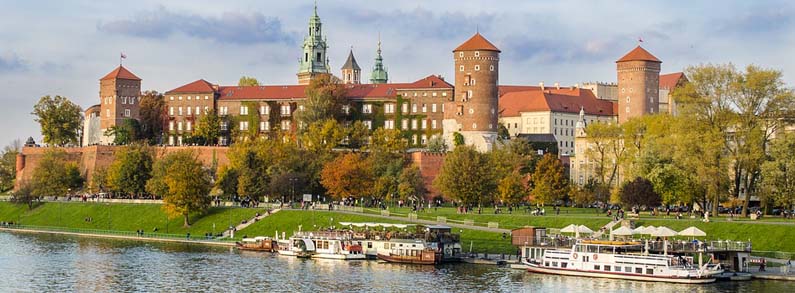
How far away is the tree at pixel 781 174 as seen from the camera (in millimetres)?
88312

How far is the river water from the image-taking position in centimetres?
6850

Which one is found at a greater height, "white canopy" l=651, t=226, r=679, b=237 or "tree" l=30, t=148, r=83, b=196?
"tree" l=30, t=148, r=83, b=196

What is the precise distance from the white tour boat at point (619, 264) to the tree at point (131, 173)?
5984 cm

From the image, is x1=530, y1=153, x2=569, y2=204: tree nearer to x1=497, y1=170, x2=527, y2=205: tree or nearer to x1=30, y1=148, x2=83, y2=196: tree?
x1=497, y1=170, x2=527, y2=205: tree

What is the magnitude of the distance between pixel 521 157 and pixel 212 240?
3465 cm

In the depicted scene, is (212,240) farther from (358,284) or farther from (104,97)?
(104,97)

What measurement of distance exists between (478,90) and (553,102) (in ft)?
115

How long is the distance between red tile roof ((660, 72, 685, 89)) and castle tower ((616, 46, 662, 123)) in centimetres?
1787

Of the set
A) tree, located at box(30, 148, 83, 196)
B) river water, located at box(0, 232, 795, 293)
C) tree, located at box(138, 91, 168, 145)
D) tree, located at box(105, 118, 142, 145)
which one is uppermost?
tree, located at box(138, 91, 168, 145)

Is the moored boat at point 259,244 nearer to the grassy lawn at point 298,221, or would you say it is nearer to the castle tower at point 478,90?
the grassy lawn at point 298,221

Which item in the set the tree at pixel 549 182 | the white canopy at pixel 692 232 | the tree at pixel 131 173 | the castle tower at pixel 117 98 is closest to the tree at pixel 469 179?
the tree at pixel 549 182

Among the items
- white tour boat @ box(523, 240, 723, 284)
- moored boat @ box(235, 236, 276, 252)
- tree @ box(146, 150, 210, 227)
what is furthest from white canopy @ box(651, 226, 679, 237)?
tree @ box(146, 150, 210, 227)

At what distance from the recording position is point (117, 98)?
149750 millimetres

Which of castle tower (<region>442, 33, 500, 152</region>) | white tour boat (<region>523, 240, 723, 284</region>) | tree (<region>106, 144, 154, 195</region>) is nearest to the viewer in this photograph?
white tour boat (<region>523, 240, 723, 284</region>)
